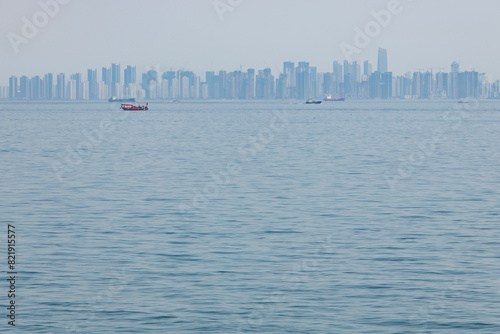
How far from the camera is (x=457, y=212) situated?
44062 mm

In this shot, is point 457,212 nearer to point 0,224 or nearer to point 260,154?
point 0,224

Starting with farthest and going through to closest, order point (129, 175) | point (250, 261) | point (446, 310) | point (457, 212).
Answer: point (129, 175) → point (457, 212) → point (250, 261) → point (446, 310)

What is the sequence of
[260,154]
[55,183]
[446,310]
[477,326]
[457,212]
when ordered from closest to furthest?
1. [477,326]
2. [446,310]
3. [457,212]
4. [55,183]
5. [260,154]

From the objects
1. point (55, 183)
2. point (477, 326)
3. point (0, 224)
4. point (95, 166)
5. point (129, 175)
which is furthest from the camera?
point (95, 166)

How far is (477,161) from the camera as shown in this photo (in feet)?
263

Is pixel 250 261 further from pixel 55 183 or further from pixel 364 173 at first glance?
pixel 364 173

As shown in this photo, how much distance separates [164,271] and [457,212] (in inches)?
776

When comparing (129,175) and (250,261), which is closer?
(250,261)

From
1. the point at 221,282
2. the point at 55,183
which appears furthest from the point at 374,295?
the point at 55,183

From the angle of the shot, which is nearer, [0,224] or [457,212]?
[0,224]

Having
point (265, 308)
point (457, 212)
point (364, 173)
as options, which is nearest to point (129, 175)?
point (364, 173)

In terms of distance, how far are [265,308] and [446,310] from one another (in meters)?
5.46

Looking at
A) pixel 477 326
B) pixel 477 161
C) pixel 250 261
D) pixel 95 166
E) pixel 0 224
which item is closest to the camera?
pixel 477 326

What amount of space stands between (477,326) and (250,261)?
33.7ft
